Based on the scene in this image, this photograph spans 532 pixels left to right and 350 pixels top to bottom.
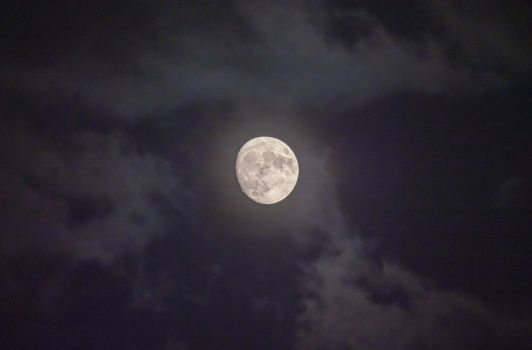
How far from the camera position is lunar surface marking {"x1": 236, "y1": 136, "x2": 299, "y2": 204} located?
14422 millimetres

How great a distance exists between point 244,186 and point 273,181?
7.87 feet

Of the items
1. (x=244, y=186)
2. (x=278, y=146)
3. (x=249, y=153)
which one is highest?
(x=278, y=146)

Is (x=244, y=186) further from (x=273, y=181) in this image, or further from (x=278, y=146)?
(x=278, y=146)

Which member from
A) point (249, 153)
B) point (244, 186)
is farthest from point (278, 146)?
point (244, 186)

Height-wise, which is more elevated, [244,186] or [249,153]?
[249,153]

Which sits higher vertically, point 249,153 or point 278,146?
point 278,146

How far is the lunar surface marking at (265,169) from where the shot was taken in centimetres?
1442

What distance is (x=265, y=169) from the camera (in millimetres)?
14297

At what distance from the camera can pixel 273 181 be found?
14.6 m

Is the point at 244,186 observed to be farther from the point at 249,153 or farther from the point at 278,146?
the point at 278,146

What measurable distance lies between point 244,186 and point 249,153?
2.60 m

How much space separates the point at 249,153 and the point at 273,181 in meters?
2.77

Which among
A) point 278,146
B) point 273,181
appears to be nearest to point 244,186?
point 273,181

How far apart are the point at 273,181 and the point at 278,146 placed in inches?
110
